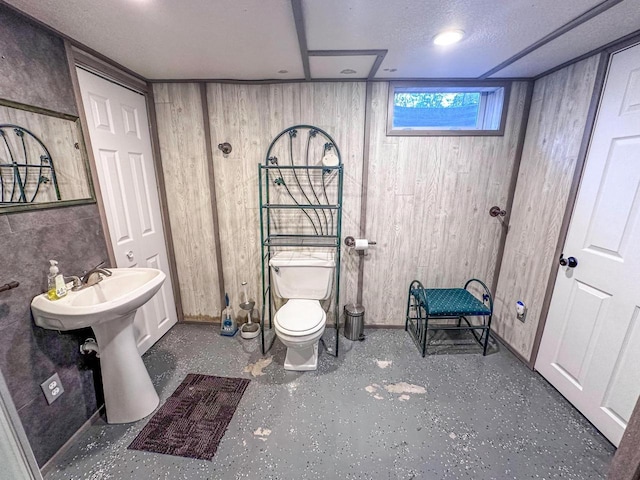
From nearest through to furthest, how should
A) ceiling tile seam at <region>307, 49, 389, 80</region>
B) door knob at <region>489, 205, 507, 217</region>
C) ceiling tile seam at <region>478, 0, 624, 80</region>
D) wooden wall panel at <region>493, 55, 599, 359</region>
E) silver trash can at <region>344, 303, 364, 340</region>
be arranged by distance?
1. ceiling tile seam at <region>478, 0, 624, 80</region>
2. ceiling tile seam at <region>307, 49, 389, 80</region>
3. wooden wall panel at <region>493, 55, 599, 359</region>
4. door knob at <region>489, 205, 507, 217</region>
5. silver trash can at <region>344, 303, 364, 340</region>

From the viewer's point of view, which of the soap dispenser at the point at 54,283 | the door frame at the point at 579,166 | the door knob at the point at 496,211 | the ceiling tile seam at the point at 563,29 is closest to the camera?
the ceiling tile seam at the point at 563,29

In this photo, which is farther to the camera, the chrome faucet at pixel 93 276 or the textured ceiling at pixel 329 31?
the chrome faucet at pixel 93 276

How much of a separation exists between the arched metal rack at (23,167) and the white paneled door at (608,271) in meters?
3.06

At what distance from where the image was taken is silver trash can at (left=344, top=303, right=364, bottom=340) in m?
2.38

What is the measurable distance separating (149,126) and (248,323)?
189 centimetres

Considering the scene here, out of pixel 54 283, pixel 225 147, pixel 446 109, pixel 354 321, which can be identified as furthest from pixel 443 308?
pixel 54 283

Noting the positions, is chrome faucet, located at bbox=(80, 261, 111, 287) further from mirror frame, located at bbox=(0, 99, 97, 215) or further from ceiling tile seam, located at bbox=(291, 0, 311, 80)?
A: ceiling tile seam, located at bbox=(291, 0, 311, 80)

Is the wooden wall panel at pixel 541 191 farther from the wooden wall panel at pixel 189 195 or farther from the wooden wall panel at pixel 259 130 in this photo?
the wooden wall panel at pixel 189 195

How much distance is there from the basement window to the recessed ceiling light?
0.62 metres

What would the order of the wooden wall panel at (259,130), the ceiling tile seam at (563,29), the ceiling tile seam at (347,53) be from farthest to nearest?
the wooden wall panel at (259,130), the ceiling tile seam at (347,53), the ceiling tile seam at (563,29)

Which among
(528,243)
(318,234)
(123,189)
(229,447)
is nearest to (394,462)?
(229,447)

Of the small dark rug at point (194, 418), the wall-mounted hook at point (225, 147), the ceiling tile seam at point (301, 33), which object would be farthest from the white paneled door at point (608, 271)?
the wall-mounted hook at point (225, 147)

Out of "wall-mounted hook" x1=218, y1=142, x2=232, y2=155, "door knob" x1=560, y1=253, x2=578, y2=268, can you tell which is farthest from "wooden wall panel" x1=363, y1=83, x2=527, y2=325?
"wall-mounted hook" x1=218, y1=142, x2=232, y2=155

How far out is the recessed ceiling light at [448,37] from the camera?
1.39 m
